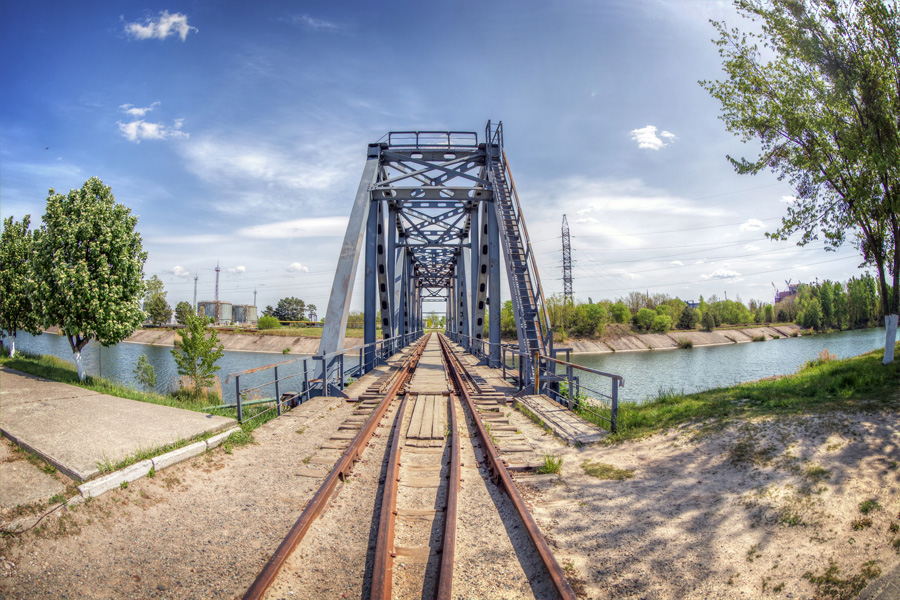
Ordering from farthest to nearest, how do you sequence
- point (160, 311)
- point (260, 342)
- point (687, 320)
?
point (687, 320) → point (160, 311) → point (260, 342)

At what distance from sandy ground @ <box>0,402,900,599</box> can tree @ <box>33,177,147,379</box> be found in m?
7.71

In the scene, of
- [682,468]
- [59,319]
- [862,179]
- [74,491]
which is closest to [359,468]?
[74,491]

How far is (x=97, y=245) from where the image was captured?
10.4m

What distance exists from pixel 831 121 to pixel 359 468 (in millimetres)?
9200

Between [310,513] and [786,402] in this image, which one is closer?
[310,513]

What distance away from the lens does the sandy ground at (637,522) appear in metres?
2.95

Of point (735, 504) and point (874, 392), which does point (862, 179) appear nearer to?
point (874, 392)

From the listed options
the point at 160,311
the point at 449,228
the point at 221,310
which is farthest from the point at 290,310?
the point at 449,228

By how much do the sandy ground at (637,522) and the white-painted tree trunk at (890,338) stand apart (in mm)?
3253

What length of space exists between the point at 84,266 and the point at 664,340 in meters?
66.2

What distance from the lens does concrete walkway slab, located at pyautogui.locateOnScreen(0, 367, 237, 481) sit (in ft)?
15.1

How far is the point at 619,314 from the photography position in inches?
2790

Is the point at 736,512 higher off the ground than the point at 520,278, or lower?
lower

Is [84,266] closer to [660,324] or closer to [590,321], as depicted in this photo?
[590,321]
